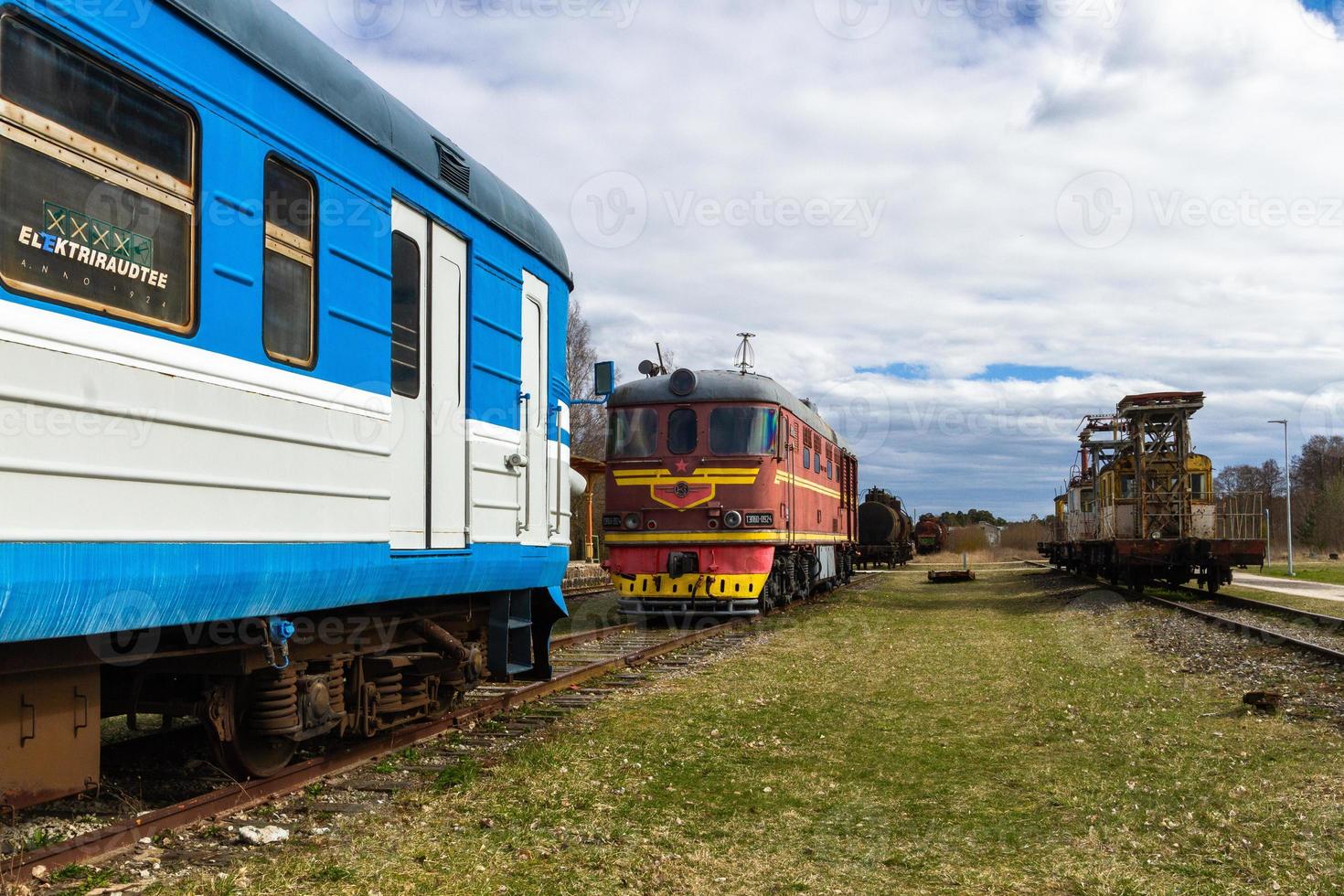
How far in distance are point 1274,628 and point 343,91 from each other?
15.7m

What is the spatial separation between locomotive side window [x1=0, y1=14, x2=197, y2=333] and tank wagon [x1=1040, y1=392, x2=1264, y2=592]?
22.4 metres

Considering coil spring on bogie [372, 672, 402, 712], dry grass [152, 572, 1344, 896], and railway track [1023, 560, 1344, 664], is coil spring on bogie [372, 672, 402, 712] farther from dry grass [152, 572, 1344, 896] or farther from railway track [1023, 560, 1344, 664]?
railway track [1023, 560, 1344, 664]

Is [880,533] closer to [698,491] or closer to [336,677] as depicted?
[698,491]

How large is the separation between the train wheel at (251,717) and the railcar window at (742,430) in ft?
35.6

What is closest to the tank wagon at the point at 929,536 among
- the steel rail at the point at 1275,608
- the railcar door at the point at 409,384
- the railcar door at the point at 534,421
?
the steel rail at the point at 1275,608

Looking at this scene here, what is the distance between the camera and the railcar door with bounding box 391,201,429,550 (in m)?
6.09

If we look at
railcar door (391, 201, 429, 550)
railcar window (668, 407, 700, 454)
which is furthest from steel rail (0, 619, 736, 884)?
railcar window (668, 407, 700, 454)

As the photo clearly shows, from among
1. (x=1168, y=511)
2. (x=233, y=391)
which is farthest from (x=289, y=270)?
(x=1168, y=511)

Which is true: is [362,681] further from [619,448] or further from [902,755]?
[619,448]

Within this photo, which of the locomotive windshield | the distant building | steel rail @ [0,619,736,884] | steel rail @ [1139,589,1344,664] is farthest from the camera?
the distant building

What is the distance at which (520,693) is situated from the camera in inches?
354

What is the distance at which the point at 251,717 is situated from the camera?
18.8 feet

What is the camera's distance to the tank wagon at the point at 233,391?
12.4 feet

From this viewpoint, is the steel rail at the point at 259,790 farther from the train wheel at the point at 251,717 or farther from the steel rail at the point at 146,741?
the steel rail at the point at 146,741
